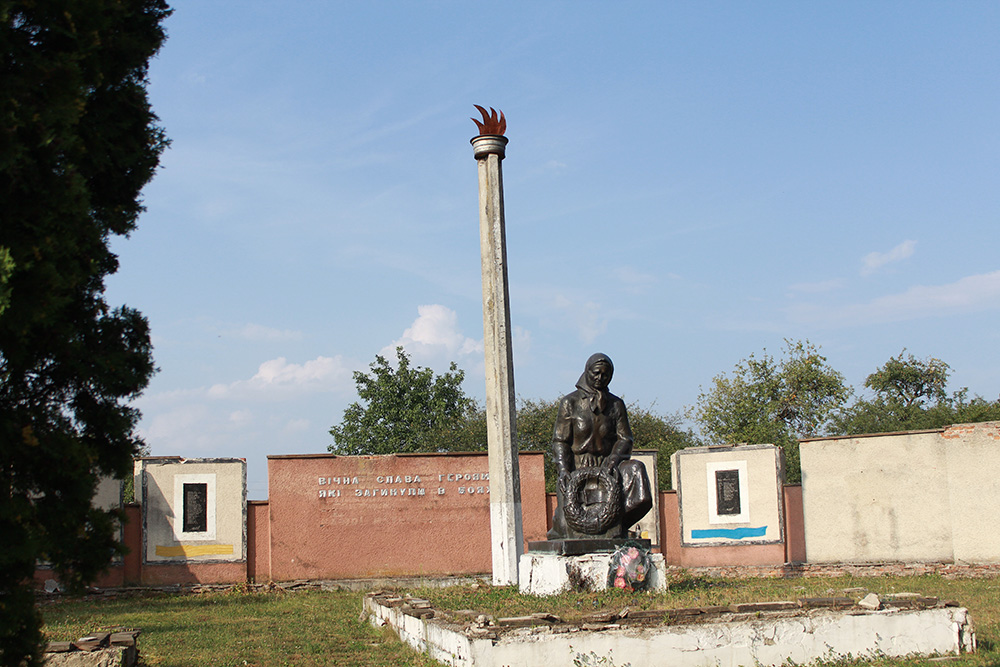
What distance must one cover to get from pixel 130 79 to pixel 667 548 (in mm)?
15681

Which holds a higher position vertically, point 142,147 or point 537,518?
point 142,147

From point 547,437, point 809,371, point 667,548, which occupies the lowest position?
point 667,548

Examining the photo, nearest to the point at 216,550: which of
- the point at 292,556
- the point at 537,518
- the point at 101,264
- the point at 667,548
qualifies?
the point at 292,556

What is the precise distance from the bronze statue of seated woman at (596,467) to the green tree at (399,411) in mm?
28792

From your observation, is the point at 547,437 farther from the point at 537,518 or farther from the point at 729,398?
the point at 537,518

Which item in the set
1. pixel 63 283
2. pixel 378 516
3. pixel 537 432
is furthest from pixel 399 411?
pixel 63 283

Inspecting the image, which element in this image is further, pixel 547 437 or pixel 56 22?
pixel 547 437

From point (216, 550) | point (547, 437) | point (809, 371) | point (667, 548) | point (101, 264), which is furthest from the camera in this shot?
point (809, 371)

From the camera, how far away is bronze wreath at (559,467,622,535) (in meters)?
9.87

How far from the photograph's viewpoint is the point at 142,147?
20.2 ft

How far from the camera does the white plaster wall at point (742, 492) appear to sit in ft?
61.1

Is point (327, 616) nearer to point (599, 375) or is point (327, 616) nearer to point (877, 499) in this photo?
point (599, 375)

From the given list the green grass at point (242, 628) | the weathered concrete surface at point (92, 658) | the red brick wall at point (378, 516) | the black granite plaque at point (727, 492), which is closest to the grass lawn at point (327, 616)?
the green grass at point (242, 628)

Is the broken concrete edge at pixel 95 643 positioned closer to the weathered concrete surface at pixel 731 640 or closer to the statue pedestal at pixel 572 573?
the weathered concrete surface at pixel 731 640
